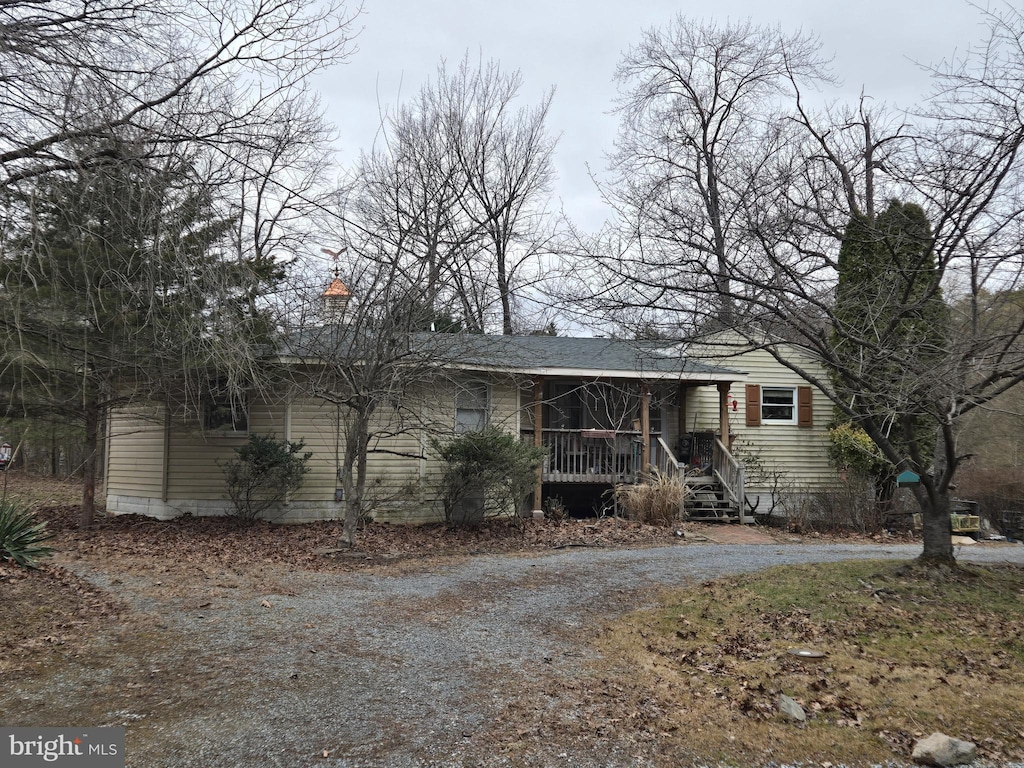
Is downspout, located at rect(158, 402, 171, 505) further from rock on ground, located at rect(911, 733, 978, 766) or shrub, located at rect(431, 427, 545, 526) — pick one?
rock on ground, located at rect(911, 733, 978, 766)

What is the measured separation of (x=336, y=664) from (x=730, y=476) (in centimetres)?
1169

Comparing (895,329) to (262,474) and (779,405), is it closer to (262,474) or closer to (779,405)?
(779,405)

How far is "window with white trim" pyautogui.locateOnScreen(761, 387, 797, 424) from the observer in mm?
18125

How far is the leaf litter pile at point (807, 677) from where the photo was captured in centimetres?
398

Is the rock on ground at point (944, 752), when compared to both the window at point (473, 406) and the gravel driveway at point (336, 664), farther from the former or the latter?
the window at point (473, 406)

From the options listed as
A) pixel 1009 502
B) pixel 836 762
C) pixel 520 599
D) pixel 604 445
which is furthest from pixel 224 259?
pixel 1009 502

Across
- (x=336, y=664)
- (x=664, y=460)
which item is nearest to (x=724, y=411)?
(x=664, y=460)

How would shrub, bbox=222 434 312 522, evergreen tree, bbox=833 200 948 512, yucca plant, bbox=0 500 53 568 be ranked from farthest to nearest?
shrub, bbox=222 434 312 522
yucca plant, bbox=0 500 53 568
evergreen tree, bbox=833 200 948 512

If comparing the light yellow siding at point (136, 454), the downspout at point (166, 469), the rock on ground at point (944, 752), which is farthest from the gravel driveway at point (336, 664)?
the light yellow siding at point (136, 454)

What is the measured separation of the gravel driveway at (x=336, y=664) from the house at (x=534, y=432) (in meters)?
3.95

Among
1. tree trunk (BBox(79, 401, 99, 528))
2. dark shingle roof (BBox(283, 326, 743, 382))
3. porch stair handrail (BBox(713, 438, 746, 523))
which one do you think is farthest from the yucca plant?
porch stair handrail (BBox(713, 438, 746, 523))

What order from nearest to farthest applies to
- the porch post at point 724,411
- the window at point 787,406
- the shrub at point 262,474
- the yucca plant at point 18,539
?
1. the yucca plant at point 18,539
2. the shrub at point 262,474
3. the porch post at point 724,411
4. the window at point 787,406

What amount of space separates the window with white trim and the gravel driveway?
960cm

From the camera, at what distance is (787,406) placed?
59.9 ft
